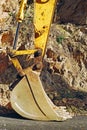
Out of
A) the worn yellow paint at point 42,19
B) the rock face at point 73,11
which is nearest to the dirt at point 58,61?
the rock face at point 73,11

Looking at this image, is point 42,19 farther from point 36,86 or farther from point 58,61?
point 58,61

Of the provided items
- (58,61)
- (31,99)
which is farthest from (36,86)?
(58,61)

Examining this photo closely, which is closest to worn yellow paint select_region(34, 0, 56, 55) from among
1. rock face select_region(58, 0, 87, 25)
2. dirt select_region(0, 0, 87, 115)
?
dirt select_region(0, 0, 87, 115)

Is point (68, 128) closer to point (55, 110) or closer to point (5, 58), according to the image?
point (55, 110)

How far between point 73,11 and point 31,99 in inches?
166

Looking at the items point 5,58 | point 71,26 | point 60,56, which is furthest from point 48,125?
point 71,26

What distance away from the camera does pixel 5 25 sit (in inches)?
335

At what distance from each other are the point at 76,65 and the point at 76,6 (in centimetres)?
142

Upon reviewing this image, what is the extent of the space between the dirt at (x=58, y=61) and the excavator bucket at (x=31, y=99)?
1.38 meters

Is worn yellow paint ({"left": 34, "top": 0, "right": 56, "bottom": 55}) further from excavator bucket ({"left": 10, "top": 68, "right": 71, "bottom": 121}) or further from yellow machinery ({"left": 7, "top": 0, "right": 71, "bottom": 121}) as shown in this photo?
excavator bucket ({"left": 10, "top": 68, "right": 71, "bottom": 121})

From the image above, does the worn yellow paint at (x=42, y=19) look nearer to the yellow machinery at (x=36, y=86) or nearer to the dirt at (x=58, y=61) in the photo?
the yellow machinery at (x=36, y=86)

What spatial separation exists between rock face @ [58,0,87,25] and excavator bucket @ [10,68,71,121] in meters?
3.90

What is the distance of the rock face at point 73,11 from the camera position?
378 inches

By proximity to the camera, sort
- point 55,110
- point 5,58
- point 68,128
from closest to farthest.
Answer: point 68,128 → point 55,110 → point 5,58
